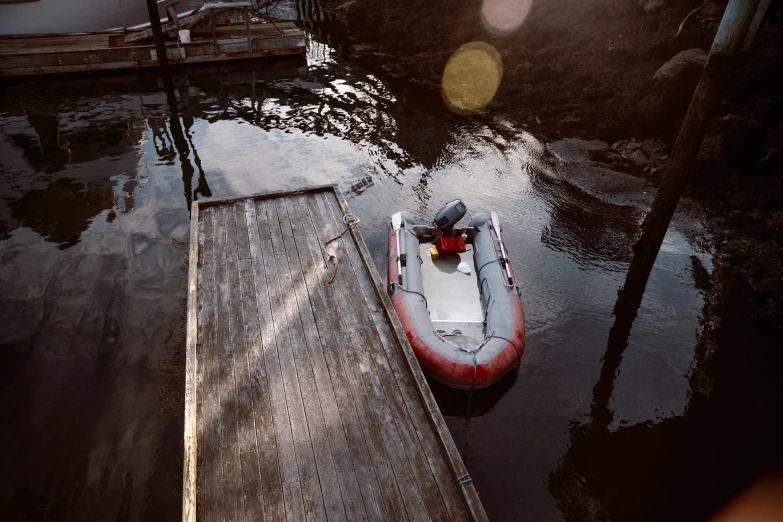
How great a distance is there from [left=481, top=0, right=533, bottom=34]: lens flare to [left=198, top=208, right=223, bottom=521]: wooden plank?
18647 millimetres

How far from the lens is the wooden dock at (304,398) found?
11.4ft

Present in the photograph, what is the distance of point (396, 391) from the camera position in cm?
434

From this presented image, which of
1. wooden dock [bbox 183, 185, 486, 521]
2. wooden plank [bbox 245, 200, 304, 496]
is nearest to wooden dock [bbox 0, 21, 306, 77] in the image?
wooden plank [bbox 245, 200, 304, 496]

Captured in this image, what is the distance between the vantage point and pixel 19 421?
5531 millimetres

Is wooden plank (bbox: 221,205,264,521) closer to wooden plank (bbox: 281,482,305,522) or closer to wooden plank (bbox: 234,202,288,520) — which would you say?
wooden plank (bbox: 234,202,288,520)

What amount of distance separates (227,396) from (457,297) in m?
4.03

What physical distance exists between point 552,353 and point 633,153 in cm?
772

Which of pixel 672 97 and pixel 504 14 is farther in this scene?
pixel 504 14

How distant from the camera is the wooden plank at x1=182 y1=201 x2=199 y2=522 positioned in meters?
3.36

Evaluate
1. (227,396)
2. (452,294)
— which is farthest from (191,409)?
(452,294)

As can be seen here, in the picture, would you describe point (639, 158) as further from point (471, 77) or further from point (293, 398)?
point (293, 398)

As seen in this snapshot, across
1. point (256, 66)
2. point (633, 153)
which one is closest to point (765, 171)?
point (633, 153)

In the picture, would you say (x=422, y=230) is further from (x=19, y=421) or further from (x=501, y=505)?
(x=19, y=421)

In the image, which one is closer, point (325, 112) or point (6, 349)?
point (6, 349)
